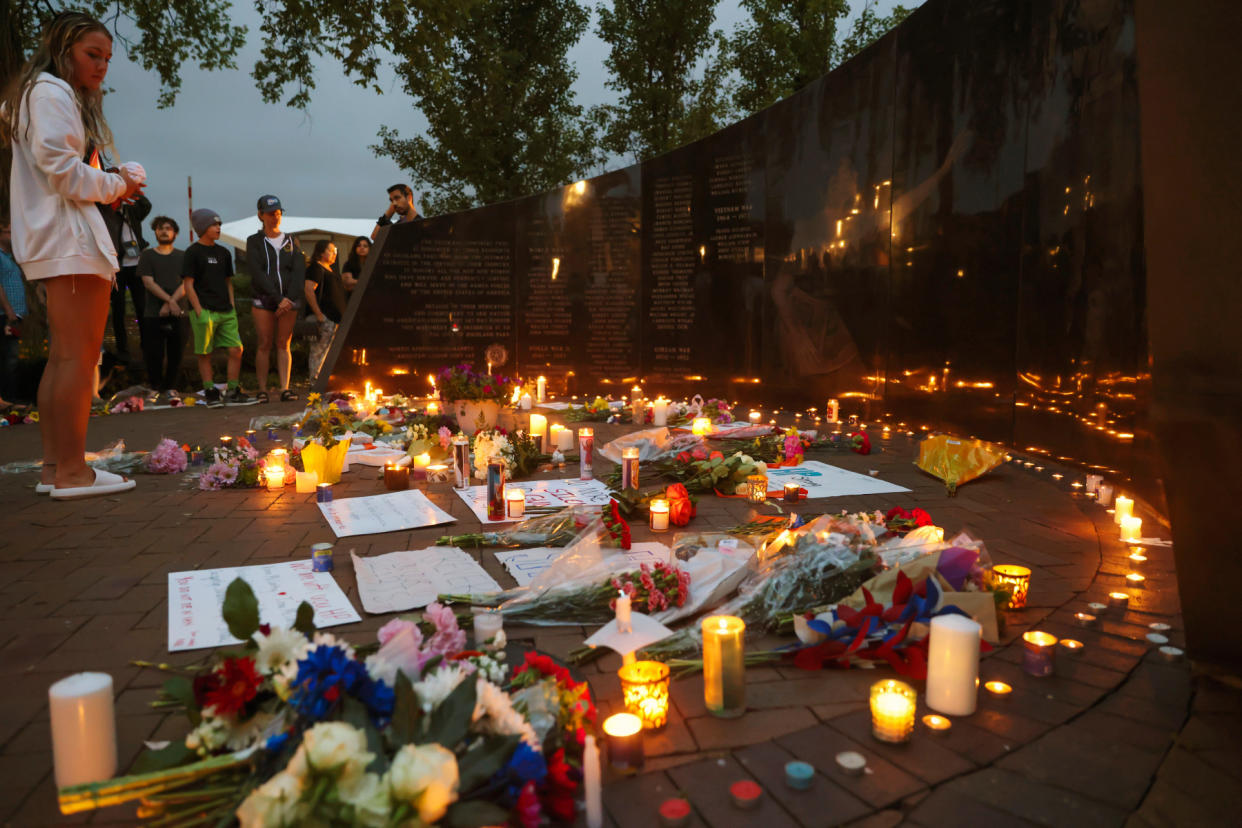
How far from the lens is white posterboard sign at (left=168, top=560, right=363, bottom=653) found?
257 cm

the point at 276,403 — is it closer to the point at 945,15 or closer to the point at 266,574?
the point at 266,574

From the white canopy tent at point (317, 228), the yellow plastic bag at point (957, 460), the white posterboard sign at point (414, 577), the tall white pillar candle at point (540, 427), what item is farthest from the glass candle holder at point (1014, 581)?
the white canopy tent at point (317, 228)

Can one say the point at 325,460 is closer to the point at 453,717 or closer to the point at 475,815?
the point at 453,717

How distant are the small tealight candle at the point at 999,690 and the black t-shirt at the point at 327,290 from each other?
9.86 metres

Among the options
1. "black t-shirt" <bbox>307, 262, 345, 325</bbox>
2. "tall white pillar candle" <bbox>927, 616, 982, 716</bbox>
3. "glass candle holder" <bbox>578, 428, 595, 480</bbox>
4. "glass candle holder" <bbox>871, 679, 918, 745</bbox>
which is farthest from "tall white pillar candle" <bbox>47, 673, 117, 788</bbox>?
"black t-shirt" <bbox>307, 262, 345, 325</bbox>

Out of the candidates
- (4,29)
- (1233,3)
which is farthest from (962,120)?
(4,29)

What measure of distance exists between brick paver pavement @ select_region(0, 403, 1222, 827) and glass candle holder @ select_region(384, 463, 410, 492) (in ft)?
3.17

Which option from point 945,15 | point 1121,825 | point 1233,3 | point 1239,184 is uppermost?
point 945,15

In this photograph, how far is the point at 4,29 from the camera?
934 centimetres

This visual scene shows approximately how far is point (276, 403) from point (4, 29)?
557 cm

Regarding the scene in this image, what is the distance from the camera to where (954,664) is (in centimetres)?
203

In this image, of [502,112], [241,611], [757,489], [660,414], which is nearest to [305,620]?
[241,611]

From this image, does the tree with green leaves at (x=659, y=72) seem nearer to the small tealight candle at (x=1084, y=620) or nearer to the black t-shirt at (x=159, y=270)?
the black t-shirt at (x=159, y=270)

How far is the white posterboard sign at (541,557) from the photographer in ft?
10.5
